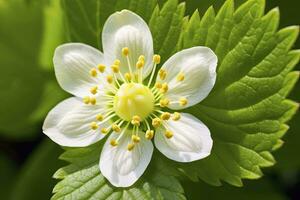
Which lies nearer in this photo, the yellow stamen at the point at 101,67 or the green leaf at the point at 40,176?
the yellow stamen at the point at 101,67

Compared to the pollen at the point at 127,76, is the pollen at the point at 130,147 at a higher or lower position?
lower

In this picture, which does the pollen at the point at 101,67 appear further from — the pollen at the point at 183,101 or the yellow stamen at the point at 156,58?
the pollen at the point at 183,101

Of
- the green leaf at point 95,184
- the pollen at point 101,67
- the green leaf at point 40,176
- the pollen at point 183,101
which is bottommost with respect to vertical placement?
→ the green leaf at point 40,176

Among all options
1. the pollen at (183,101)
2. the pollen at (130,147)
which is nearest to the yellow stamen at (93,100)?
the pollen at (130,147)

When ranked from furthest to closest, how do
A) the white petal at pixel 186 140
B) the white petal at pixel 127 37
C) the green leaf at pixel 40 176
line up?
the green leaf at pixel 40 176, the white petal at pixel 127 37, the white petal at pixel 186 140

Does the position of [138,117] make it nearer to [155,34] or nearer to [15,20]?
[155,34]
